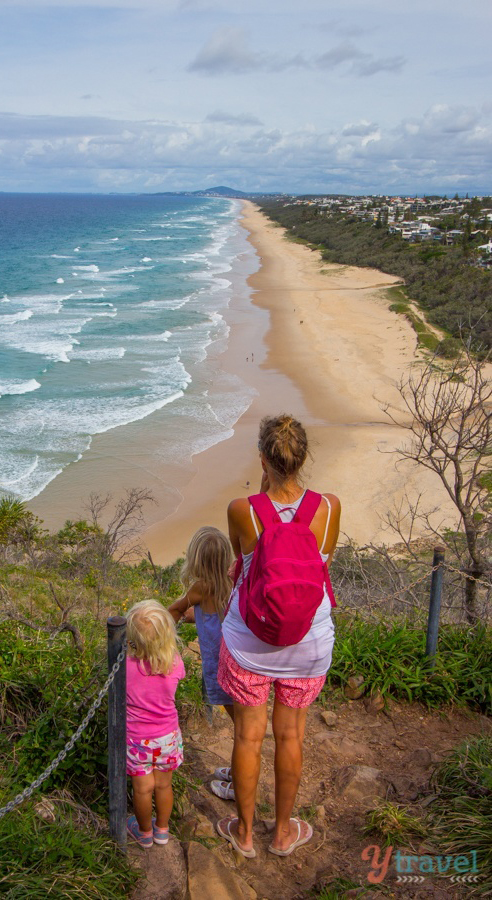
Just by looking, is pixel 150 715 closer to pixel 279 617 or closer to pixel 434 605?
pixel 279 617

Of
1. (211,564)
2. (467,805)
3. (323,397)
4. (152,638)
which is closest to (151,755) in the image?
(152,638)

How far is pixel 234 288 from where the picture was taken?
4453cm

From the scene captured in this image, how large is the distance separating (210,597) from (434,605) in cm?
148

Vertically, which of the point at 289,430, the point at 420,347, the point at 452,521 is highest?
the point at 289,430

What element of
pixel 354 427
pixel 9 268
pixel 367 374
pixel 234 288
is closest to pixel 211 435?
pixel 354 427

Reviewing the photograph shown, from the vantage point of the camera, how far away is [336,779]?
3.65 metres

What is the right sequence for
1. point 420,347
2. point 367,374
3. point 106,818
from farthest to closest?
point 420,347
point 367,374
point 106,818

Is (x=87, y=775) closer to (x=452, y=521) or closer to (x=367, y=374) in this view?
(x=452, y=521)

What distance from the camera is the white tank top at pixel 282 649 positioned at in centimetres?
282

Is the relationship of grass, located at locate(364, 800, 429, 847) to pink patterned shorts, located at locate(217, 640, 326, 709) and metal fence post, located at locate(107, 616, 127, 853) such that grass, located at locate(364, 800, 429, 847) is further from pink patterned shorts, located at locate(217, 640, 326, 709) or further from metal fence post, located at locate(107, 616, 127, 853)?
metal fence post, located at locate(107, 616, 127, 853)

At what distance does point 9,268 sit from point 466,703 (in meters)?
58.8

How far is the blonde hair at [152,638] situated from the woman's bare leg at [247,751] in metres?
0.36

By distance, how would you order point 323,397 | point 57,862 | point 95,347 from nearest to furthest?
1. point 57,862
2. point 323,397
3. point 95,347

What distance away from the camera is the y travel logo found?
279 cm
